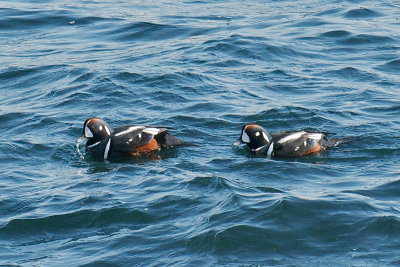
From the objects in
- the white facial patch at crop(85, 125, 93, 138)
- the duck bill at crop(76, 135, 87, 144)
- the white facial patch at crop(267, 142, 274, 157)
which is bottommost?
the white facial patch at crop(267, 142, 274, 157)

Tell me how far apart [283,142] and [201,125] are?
2.11 metres

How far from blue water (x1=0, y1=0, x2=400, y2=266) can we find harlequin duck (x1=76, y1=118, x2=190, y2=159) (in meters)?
0.23

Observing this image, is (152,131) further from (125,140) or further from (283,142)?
(283,142)

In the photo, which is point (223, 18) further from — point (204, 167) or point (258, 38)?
point (204, 167)

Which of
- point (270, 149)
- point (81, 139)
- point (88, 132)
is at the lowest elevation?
point (270, 149)

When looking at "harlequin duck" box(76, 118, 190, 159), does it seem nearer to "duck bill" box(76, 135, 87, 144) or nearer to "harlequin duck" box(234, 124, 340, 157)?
"duck bill" box(76, 135, 87, 144)

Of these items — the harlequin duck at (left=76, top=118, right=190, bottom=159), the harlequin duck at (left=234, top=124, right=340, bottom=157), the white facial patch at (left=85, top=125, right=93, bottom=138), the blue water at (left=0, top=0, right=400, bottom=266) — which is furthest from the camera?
the white facial patch at (left=85, top=125, right=93, bottom=138)

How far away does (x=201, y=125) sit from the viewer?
47.8 ft

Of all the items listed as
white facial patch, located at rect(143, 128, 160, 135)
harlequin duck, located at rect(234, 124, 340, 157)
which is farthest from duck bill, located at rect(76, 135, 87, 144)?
harlequin duck, located at rect(234, 124, 340, 157)

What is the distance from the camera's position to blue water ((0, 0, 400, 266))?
9742mm

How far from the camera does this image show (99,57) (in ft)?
62.6

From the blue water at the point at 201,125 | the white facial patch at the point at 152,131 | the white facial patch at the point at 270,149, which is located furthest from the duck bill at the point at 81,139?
the white facial patch at the point at 270,149

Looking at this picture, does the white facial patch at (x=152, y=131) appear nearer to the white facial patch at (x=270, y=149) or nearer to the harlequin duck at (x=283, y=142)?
the harlequin duck at (x=283, y=142)

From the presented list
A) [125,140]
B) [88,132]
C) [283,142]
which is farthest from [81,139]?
[283,142]
